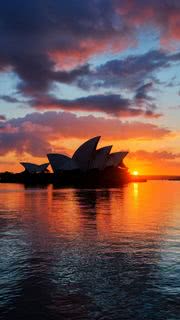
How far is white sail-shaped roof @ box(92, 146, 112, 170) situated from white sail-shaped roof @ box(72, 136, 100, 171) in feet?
4.85

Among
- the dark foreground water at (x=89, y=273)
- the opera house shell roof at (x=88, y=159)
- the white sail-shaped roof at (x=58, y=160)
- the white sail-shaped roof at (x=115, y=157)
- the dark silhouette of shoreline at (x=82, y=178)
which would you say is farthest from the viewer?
the white sail-shaped roof at (x=58, y=160)

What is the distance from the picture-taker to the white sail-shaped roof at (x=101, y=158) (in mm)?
134750

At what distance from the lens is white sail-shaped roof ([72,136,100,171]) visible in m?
127

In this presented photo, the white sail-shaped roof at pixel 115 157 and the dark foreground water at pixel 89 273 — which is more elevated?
the white sail-shaped roof at pixel 115 157

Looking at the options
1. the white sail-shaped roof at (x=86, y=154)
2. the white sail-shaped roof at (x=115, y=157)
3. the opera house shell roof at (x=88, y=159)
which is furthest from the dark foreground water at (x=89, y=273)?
the white sail-shaped roof at (x=115, y=157)

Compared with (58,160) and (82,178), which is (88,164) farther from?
(58,160)

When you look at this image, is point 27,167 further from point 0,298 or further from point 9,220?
point 0,298

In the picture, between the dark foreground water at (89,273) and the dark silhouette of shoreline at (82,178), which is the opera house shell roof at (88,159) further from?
the dark foreground water at (89,273)

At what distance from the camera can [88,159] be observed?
450 ft

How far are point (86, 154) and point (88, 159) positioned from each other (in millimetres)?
2692

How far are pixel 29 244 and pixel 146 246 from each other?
5296 millimetres

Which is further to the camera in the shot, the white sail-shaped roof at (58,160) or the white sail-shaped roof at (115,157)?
the white sail-shaped roof at (58,160)

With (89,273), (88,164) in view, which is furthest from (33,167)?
(89,273)

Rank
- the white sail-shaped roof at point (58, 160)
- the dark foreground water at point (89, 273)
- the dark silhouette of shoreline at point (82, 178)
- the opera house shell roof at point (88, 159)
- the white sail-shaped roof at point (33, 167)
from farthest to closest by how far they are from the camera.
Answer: the white sail-shaped roof at point (33, 167) < the white sail-shaped roof at point (58, 160) < the dark silhouette of shoreline at point (82, 178) < the opera house shell roof at point (88, 159) < the dark foreground water at point (89, 273)
